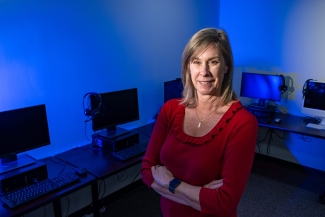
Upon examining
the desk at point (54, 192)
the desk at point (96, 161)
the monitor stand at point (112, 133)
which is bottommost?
the desk at point (54, 192)

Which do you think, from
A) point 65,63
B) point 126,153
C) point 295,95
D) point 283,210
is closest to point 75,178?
point 126,153

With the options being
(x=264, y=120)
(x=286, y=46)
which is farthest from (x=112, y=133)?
(x=286, y=46)

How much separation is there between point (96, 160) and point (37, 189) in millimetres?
568

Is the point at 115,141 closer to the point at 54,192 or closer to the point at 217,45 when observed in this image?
the point at 54,192

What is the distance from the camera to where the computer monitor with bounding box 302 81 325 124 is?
307cm

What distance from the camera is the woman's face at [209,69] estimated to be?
1.17 metres

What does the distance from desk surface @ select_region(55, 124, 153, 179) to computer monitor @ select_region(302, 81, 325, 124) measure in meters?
2.11

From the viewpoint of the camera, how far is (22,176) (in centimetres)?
182

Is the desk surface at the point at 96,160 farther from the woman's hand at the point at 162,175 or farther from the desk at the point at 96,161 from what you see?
the woman's hand at the point at 162,175

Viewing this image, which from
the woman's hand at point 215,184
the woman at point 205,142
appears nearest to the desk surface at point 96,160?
the woman at point 205,142

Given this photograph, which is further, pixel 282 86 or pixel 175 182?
pixel 282 86

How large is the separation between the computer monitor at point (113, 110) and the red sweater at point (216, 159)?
120cm

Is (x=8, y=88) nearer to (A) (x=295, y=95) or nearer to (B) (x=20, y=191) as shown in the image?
(B) (x=20, y=191)

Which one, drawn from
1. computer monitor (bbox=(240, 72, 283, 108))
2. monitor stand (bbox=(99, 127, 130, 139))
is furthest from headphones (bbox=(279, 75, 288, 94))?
monitor stand (bbox=(99, 127, 130, 139))
